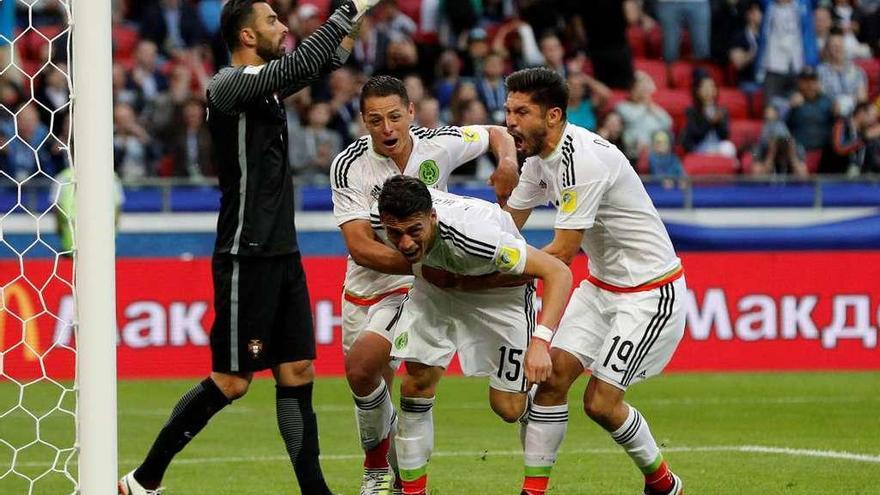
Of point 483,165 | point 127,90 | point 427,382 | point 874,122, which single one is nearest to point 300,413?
point 427,382

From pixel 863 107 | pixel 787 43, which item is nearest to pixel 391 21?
pixel 787 43

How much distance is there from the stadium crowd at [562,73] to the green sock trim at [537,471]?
933 centimetres

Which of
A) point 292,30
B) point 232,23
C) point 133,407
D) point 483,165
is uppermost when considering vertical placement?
point 232,23

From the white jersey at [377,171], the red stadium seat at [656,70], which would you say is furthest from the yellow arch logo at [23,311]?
the red stadium seat at [656,70]

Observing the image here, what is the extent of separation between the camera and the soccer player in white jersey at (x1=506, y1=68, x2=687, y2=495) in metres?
6.76

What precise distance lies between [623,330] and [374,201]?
1.36m

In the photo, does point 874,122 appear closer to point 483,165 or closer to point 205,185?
point 483,165

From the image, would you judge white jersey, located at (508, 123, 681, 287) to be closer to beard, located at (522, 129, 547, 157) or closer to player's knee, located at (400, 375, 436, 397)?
beard, located at (522, 129, 547, 157)

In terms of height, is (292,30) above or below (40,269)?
above

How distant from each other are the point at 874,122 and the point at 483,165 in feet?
15.6

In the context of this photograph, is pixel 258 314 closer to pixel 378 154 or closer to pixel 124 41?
A: pixel 378 154

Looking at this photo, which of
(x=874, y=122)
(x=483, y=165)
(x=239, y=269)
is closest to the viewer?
(x=239, y=269)

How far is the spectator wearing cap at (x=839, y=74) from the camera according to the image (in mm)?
18453

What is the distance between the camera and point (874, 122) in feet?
57.7
